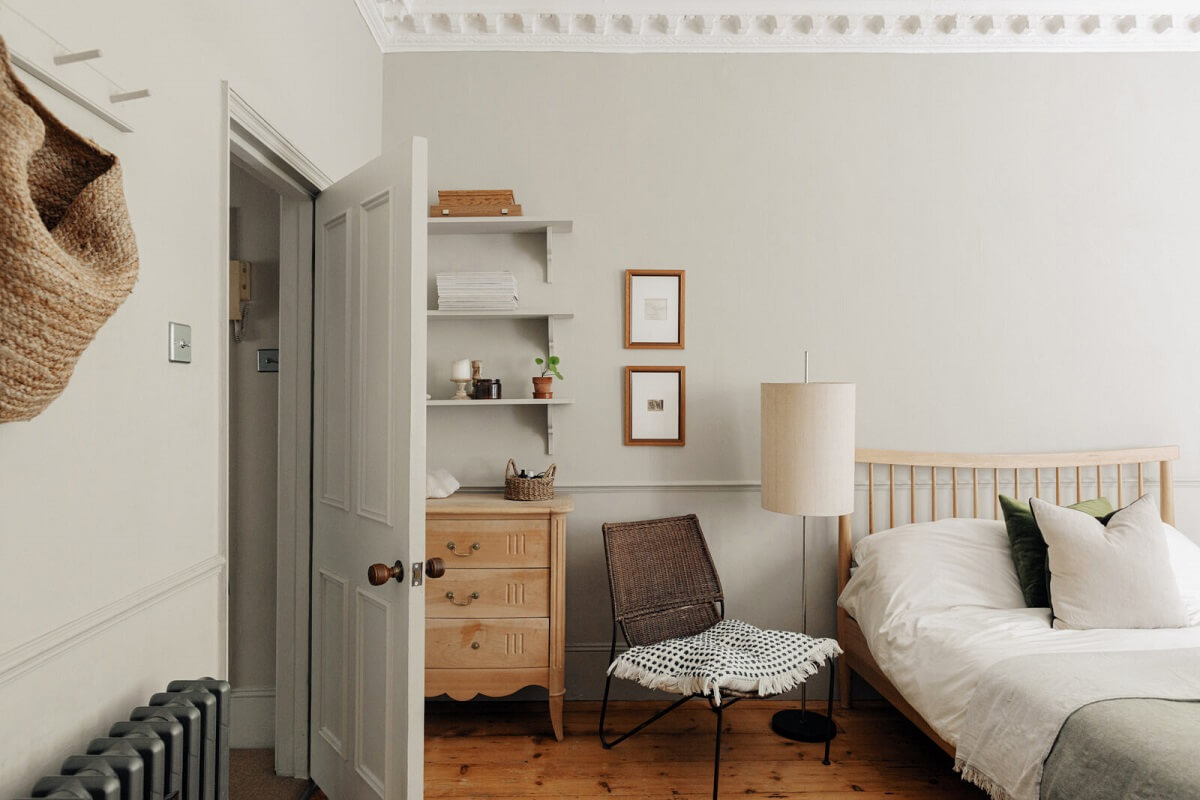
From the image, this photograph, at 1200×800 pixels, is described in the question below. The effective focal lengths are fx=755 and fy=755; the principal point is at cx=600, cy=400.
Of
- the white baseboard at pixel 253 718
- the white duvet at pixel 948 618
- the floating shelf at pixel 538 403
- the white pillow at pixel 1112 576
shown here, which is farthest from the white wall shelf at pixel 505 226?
the white pillow at pixel 1112 576

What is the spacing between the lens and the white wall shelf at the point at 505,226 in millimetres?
3002

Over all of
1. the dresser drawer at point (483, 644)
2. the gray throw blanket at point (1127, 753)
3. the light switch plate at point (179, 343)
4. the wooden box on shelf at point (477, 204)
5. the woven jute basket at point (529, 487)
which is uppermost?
the wooden box on shelf at point (477, 204)

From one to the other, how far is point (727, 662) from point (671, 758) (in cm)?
51

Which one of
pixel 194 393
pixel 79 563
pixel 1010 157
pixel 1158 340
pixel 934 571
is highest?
pixel 1010 157

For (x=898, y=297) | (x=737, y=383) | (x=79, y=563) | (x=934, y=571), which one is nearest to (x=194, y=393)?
(x=79, y=563)

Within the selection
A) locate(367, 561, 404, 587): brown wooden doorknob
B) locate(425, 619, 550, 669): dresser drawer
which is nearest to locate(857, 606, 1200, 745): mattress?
locate(425, 619, 550, 669): dresser drawer

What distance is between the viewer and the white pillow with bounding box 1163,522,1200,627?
2598 millimetres

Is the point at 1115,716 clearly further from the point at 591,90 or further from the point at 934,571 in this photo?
the point at 591,90

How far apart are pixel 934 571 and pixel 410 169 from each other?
2235mm

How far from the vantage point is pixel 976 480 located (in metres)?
3.19

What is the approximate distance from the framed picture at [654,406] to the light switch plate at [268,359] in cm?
137

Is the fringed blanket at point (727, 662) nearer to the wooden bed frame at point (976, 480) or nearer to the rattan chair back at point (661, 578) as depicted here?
the rattan chair back at point (661, 578)

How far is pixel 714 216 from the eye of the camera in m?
3.21

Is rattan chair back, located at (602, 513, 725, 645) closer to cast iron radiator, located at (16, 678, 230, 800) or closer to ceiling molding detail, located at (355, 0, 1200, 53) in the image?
cast iron radiator, located at (16, 678, 230, 800)
